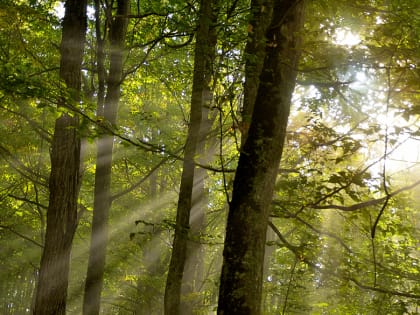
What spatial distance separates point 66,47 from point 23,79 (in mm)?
3080

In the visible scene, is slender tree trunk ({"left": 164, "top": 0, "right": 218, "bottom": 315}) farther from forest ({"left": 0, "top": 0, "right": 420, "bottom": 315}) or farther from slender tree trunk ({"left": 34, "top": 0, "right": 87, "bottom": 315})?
slender tree trunk ({"left": 34, "top": 0, "right": 87, "bottom": 315})

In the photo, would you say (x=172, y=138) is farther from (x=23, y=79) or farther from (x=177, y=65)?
(x=23, y=79)

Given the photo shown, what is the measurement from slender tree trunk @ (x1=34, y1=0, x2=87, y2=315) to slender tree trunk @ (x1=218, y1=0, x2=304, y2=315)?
4.08 m

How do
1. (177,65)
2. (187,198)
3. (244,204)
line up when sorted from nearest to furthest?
(244,204) < (187,198) < (177,65)

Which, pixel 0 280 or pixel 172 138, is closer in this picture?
pixel 172 138

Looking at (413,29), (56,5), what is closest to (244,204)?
(413,29)

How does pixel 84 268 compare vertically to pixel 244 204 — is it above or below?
above

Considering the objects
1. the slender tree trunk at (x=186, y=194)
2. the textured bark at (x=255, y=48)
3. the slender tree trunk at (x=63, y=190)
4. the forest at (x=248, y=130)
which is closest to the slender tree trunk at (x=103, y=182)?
the forest at (x=248, y=130)

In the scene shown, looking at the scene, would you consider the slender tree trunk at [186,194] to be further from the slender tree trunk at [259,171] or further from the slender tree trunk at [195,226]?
the slender tree trunk at [195,226]

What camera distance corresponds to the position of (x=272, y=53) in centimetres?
403

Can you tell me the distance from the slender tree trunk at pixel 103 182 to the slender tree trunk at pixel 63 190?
2.02m

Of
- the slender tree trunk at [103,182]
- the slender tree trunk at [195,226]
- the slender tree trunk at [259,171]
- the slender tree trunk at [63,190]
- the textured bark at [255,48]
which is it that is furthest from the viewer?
the slender tree trunk at [195,226]

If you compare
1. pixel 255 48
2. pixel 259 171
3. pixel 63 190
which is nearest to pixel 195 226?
pixel 63 190

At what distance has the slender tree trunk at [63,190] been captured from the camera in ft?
22.5
